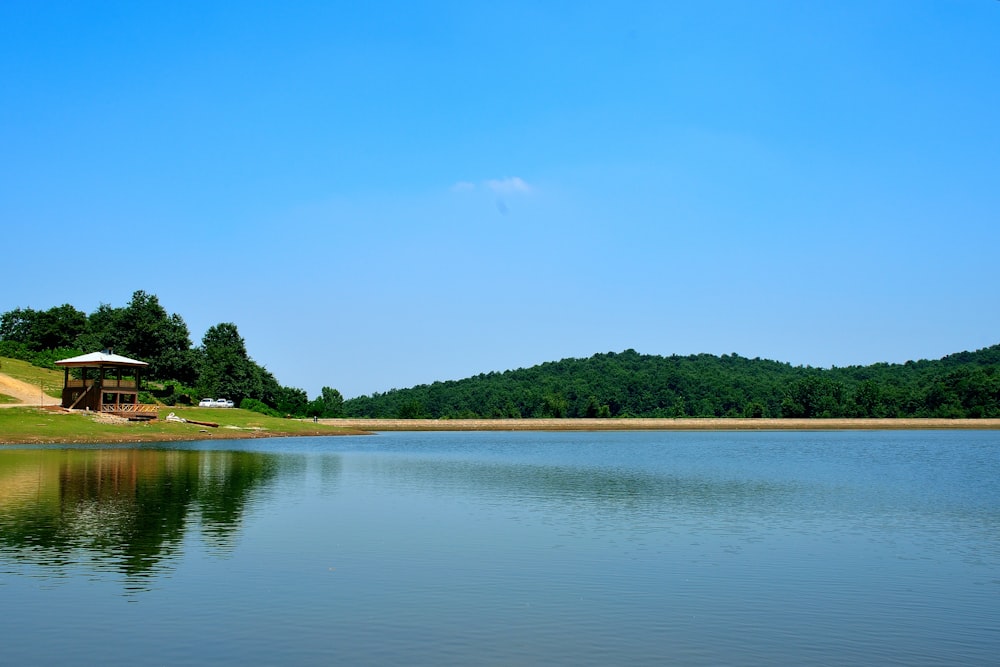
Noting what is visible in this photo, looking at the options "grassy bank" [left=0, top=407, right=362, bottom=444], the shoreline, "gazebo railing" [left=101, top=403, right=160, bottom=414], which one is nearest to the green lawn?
"gazebo railing" [left=101, top=403, right=160, bottom=414]

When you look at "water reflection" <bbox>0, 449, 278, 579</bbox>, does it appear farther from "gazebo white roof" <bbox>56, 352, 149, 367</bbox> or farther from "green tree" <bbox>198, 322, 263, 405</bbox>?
"green tree" <bbox>198, 322, 263, 405</bbox>

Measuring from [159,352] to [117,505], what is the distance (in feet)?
275

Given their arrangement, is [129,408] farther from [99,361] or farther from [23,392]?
[23,392]

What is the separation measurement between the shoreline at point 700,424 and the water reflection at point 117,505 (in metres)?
93.5

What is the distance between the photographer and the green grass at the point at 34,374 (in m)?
91.2

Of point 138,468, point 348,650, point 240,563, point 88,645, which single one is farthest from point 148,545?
point 138,468

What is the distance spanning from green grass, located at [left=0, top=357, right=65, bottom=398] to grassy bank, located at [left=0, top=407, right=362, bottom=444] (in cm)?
1268

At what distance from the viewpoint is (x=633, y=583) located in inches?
784

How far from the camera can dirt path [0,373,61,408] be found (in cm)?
8103

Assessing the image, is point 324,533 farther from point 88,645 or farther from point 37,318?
point 37,318

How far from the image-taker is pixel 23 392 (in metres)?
84.6

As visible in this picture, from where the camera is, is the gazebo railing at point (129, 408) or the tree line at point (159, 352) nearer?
the gazebo railing at point (129, 408)

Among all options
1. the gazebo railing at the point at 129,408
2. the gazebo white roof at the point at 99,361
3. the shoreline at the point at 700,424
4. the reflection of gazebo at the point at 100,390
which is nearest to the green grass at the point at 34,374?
the reflection of gazebo at the point at 100,390

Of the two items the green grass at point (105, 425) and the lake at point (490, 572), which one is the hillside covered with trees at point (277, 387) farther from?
the lake at point (490, 572)
